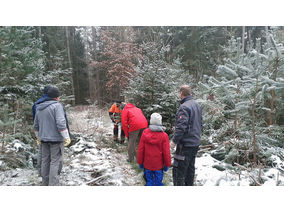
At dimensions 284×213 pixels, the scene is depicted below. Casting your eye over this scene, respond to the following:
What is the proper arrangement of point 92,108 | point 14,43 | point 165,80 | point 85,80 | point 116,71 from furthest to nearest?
1. point 85,80
2. point 116,71
3. point 92,108
4. point 165,80
5. point 14,43

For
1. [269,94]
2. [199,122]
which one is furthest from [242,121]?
[199,122]

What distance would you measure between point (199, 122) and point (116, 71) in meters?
11.4

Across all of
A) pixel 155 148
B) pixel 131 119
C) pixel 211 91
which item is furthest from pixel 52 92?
pixel 211 91

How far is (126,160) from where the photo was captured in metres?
4.98

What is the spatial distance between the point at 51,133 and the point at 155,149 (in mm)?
1860

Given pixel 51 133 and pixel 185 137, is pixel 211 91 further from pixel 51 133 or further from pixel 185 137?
pixel 51 133

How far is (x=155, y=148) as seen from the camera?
3033 millimetres

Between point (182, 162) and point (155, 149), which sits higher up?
point (155, 149)

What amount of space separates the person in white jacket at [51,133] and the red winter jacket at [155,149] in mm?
1403

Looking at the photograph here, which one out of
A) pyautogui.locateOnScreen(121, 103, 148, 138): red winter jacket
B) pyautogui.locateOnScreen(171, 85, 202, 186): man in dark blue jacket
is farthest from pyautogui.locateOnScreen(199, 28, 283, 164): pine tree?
pyautogui.locateOnScreen(121, 103, 148, 138): red winter jacket

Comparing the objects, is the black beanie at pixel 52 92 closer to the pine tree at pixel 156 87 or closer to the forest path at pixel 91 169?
the forest path at pixel 91 169

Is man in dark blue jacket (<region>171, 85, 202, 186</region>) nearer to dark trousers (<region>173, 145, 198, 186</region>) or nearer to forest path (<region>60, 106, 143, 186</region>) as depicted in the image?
dark trousers (<region>173, 145, 198, 186</region>)
